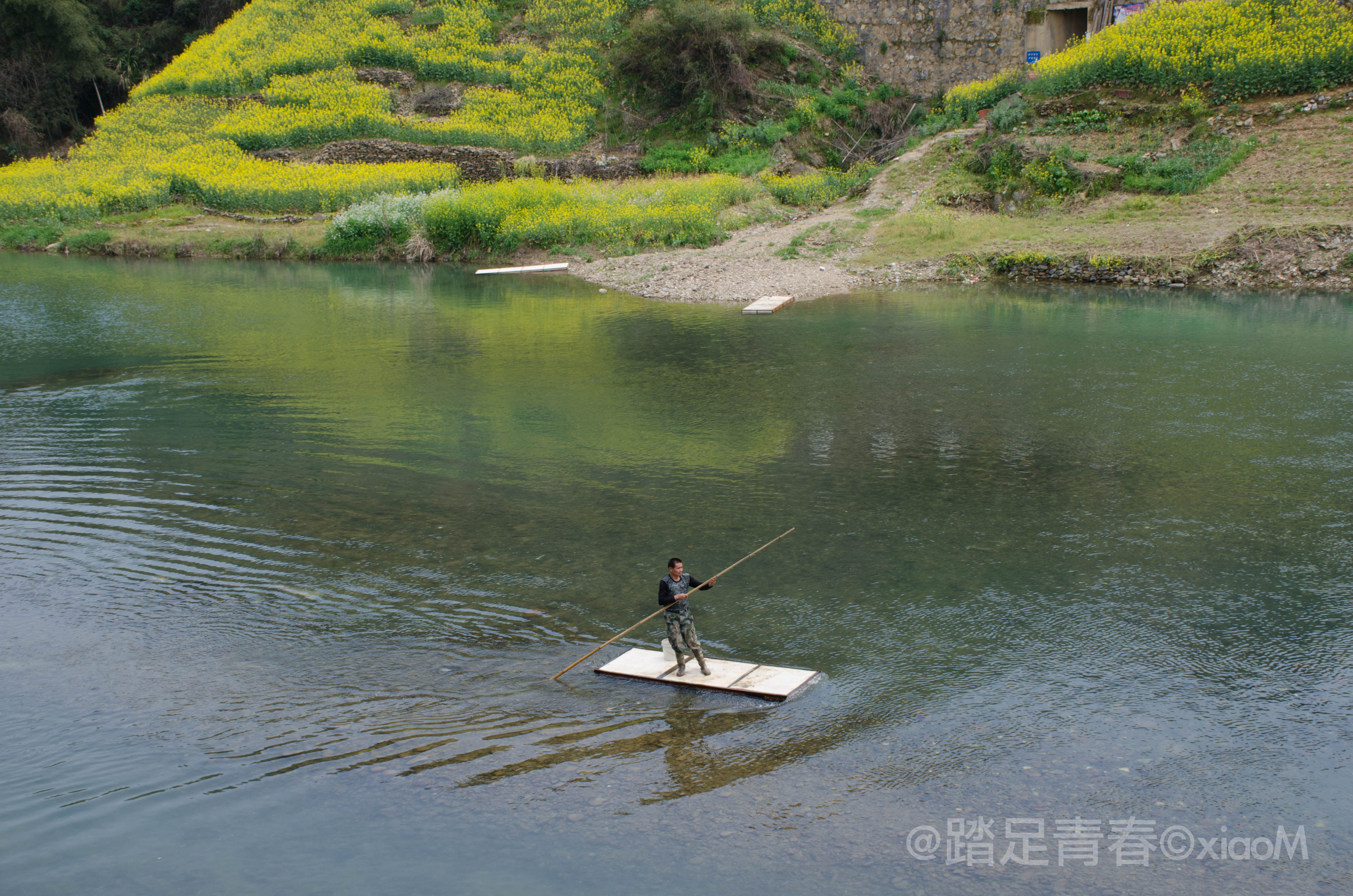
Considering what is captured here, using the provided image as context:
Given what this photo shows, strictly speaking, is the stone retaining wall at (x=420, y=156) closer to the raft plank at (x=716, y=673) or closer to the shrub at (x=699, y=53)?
the shrub at (x=699, y=53)

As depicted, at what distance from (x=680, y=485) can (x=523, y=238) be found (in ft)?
75.2

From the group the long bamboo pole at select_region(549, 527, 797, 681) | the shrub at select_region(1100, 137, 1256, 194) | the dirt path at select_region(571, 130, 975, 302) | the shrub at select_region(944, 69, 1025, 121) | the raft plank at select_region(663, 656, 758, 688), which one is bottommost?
the raft plank at select_region(663, 656, 758, 688)

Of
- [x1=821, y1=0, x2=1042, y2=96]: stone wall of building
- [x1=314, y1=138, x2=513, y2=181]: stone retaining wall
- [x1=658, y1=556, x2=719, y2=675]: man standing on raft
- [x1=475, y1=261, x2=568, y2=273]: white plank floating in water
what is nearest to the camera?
[x1=658, y1=556, x2=719, y2=675]: man standing on raft

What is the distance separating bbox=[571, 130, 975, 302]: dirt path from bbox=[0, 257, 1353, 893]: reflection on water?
325 inches

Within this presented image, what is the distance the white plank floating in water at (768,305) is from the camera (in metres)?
23.8

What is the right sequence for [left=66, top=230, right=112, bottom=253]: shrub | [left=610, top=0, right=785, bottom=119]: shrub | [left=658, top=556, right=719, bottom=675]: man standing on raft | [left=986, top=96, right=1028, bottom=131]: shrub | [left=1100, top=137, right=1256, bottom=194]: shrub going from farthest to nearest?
[left=610, top=0, right=785, bottom=119]: shrub, [left=66, top=230, right=112, bottom=253]: shrub, [left=986, top=96, right=1028, bottom=131]: shrub, [left=1100, top=137, right=1256, bottom=194]: shrub, [left=658, top=556, right=719, bottom=675]: man standing on raft

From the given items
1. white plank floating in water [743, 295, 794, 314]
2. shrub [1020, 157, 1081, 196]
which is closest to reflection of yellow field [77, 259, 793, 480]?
white plank floating in water [743, 295, 794, 314]

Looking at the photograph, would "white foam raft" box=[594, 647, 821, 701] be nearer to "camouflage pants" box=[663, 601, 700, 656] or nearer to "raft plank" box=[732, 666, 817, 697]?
"raft plank" box=[732, 666, 817, 697]

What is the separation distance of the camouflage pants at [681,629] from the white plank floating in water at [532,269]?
2406 cm

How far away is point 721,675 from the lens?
8.05 meters

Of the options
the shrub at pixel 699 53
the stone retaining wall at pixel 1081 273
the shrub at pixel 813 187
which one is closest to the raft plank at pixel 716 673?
the stone retaining wall at pixel 1081 273

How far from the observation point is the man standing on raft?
8117mm

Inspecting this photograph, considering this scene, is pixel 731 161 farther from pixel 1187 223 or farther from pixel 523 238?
pixel 1187 223

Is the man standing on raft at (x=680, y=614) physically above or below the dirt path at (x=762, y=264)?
below
